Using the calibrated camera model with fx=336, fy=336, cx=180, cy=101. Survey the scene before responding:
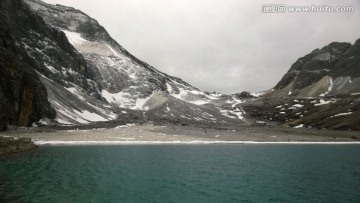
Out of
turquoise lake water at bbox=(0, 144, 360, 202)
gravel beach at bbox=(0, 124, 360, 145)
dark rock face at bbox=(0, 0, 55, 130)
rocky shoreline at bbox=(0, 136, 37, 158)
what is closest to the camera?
turquoise lake water at bbox=(0, 144, 360, 202)

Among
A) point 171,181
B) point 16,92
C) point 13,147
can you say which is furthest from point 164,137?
point 171,181

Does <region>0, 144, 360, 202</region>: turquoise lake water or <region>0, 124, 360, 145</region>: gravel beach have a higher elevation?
<region>0, 124, 360, 145</region>: gravel beach

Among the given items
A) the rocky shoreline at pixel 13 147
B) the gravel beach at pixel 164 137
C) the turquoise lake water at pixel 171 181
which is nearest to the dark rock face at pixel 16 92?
the gravel beach at pixel 164 137

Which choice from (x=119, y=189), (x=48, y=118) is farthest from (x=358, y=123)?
(x=119, y=189)

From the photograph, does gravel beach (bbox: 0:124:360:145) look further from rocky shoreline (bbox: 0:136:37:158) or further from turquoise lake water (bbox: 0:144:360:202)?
turquoise lake water (bbox: 0:144:360:202)

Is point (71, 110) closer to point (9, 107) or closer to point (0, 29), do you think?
point (0, 29)

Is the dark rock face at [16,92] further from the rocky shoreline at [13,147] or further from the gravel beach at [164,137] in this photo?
the rocky shoreline at [13,147]

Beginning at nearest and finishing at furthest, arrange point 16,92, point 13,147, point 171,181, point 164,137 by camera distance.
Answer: point 171,181
point 13,147
point 16,92
point 164,137

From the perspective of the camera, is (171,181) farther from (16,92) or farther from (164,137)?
(16,92)

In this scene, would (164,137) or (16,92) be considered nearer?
(16,92)

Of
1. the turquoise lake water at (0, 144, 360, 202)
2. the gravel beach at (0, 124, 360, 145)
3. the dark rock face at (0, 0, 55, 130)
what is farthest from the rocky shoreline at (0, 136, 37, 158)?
the dark rock face at (0, 0, 55, 130)

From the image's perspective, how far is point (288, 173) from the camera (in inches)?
1453

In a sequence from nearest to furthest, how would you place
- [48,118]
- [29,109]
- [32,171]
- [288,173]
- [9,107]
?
[32,171] → [288,173] → [9,107] → [29,109] → [48,118]

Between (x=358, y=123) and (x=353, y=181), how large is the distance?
373 feet
